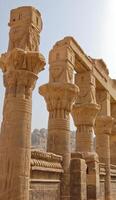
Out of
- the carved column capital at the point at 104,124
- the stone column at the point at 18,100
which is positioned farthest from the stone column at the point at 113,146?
the stone column at the point at 18,100

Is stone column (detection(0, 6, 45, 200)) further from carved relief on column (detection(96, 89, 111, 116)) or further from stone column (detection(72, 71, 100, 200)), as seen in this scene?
carved relief on column (detection(96, 89, 111, 116))

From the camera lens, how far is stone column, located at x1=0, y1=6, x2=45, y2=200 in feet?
21.2

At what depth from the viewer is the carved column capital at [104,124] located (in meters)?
15.3

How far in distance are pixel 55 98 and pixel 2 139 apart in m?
3.72

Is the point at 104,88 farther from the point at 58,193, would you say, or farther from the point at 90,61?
the point at 58,193

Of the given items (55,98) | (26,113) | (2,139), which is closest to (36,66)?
(26,113)

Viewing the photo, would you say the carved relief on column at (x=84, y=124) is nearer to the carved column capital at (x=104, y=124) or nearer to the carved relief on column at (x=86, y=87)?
the carved relief on column at (x=86, y=87)

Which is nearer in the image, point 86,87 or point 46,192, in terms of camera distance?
point 46,192

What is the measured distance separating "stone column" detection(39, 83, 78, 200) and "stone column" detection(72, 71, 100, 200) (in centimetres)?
178

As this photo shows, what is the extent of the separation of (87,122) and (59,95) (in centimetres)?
308

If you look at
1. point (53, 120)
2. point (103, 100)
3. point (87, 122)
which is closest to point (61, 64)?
point (53, 120)

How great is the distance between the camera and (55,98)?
10.2 metres

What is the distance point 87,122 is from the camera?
1284 cm

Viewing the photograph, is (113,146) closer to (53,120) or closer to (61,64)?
(61,64)
